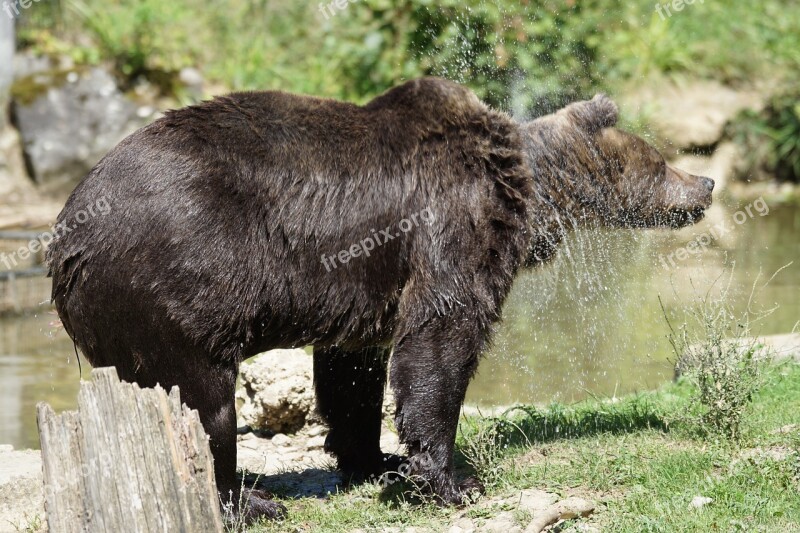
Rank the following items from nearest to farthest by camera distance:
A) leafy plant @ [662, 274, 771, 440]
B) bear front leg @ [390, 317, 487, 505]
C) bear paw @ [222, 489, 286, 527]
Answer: bear paw @ [222, 489, 286, 527]
bear front leg @ [390, 317, 487, 505]
leafy plant @ [662, 274, 771, 440]

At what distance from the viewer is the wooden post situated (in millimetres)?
3838

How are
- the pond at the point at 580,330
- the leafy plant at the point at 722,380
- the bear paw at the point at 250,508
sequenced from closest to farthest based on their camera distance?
the bear paw at the point at 250,508 → the leafy plant at the point at 722,380 → the pond at the point at 580,330

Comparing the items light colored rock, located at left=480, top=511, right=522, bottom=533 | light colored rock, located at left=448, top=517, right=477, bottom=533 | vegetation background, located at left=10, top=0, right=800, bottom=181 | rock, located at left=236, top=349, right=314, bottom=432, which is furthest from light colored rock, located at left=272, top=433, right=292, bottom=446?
vegetation background, located at left=10, top=0, right=800, bottom=181

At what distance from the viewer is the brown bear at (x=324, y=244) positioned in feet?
15.1

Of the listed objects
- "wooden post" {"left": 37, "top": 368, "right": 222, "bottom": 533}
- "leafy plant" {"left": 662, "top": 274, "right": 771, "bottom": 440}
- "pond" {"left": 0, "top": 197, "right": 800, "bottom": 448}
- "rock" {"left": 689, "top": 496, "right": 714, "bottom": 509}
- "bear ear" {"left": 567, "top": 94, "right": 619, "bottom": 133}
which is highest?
"bear ear" {"left": 567, "top": 94, "right": 619, "bottom": 133}

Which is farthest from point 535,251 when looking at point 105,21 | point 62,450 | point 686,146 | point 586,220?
point 105,21

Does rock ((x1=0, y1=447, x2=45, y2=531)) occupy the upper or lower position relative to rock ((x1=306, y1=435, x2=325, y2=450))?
upper

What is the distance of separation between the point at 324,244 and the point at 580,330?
5.28 meters

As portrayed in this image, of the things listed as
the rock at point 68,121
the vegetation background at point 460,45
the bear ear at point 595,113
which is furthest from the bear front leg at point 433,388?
the rock at point 68,121

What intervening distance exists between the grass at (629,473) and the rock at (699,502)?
0.03 meters

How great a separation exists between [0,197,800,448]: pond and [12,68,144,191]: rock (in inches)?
173

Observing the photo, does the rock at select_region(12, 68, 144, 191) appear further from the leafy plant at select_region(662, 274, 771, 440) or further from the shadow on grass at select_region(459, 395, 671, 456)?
the leafy plant at select_region(662, 274, 771, 440)

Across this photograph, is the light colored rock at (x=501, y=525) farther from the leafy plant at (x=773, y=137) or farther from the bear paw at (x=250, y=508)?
the leafy plant at (x=773, y=137)

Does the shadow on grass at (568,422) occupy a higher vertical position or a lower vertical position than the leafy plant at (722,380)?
lower
